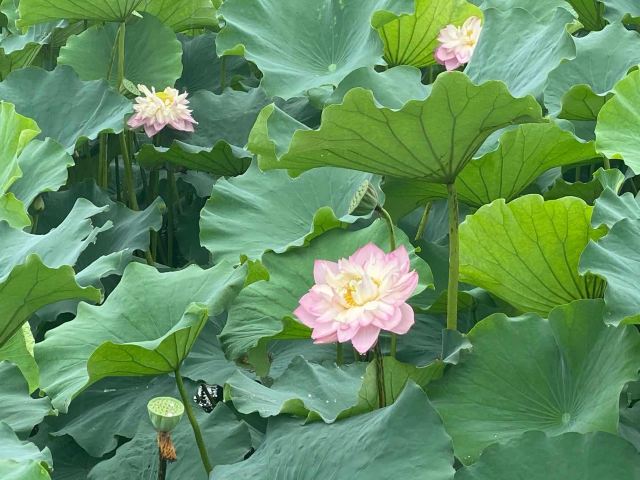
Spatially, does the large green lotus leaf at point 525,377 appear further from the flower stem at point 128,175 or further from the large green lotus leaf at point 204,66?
the large green lotus leaf at point 204,66

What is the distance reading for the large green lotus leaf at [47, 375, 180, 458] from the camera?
5.17ft

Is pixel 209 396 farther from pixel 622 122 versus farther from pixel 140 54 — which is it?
pixel 140 54

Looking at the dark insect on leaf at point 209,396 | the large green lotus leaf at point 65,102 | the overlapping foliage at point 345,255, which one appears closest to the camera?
the overlapping foliage at point 345,255

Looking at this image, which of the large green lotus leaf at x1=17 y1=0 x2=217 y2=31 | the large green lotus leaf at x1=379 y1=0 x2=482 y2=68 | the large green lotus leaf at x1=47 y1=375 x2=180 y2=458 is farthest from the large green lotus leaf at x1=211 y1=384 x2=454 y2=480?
the large green lotus leaf at x1=17 y1=0 x2=217 y2=31

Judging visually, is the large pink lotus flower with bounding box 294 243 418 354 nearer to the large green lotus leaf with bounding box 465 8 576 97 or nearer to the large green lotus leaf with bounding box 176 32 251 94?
the large green lotus leaf with bounding box 465 8 576 97

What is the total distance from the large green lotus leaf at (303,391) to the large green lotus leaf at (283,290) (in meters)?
0.07

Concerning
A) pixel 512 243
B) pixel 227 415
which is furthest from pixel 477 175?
pixel 227 415

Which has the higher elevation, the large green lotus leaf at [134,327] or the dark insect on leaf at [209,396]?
the large green lotus leaf at [134,327]

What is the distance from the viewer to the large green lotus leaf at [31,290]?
4.40 ft

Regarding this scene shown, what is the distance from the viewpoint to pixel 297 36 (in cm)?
216

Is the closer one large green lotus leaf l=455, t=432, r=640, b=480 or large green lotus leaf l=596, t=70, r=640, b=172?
large green lotus leaf l=455, t=432, r=640, b=480

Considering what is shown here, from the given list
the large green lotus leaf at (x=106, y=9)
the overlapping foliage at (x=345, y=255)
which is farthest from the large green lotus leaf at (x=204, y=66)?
the overlapping foliage at (x=345, y=255)

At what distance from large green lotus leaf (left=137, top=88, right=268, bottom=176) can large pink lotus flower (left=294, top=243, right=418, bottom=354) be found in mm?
811

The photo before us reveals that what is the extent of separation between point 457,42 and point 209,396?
720 mm
